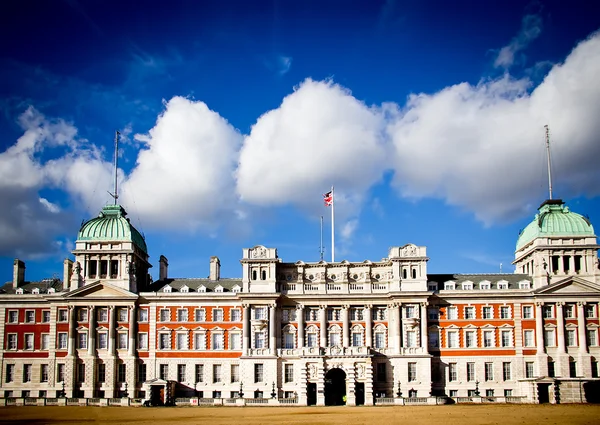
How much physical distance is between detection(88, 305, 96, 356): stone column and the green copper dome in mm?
62950

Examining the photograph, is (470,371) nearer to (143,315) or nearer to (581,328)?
(581,328)

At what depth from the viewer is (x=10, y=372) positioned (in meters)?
104

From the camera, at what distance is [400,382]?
9775cm

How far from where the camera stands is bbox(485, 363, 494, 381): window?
3967 inches

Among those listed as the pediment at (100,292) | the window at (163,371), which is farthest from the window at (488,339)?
the pediment at (100,292)

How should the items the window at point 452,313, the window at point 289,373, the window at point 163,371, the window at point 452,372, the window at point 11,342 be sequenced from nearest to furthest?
the window at point 289,373 → the window at point 452,372 → the window at point 163,371 → the window at point 452,313 → the window at point 11,342

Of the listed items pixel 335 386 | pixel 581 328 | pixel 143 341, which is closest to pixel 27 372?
pixel 143 341

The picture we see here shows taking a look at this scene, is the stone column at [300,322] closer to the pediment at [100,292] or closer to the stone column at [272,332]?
the stone column at [272,332]

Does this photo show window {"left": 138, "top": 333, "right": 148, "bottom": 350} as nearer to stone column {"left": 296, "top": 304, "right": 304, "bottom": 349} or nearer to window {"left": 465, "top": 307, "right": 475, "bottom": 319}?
→ stone column {"left": 296, "top": 304, "right": 304, "bottom": 349}

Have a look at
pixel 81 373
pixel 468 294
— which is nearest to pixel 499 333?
pixel 468 294

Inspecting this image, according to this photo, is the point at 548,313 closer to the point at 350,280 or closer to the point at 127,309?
the point at 350,280

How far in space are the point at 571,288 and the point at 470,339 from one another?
15.4 m

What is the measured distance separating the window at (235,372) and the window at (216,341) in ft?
10.0

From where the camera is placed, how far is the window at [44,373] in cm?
10294
